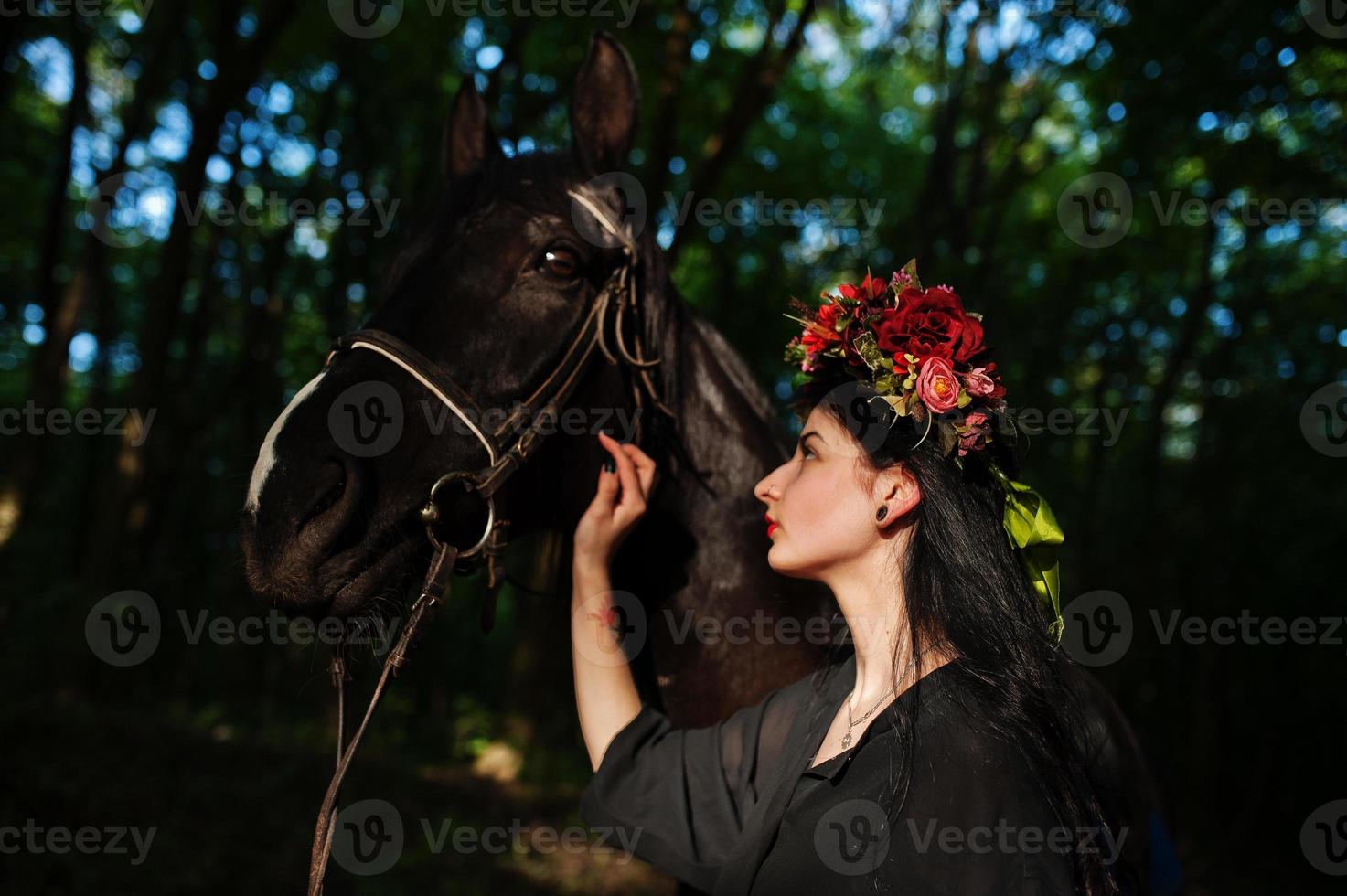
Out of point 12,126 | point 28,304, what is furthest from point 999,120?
point 28,304

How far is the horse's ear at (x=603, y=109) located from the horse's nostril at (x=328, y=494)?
1.04m

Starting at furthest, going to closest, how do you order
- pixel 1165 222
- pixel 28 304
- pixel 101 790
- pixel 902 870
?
pixel 28 304 → pixel 1165 222 → pixel 101 790 → pixel 902 870

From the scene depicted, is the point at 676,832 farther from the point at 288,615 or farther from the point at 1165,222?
the point at 1165,222

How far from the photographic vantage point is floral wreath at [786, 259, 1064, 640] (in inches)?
67.6

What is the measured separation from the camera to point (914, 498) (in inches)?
68.3

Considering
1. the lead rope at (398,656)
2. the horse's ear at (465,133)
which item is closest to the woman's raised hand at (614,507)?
the lead rope at (398,656)

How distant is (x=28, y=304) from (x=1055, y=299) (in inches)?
661

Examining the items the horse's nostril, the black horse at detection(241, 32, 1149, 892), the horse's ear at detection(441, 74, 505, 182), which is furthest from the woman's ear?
the horse's ear at detection(441, 74, 505, 182)

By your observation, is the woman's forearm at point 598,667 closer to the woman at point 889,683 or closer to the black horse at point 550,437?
the woman at point 889,683

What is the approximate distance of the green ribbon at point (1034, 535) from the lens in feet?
5.80

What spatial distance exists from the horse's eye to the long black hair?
777 millimetres

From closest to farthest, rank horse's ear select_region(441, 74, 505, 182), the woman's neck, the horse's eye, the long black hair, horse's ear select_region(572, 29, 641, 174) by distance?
1. the long black hair
2. the woman's neck
3. the horse's eye
4. horse's ear select_region(572, 29, 641, 174)
5. horse's ear select_region(441, 74, 505, 182)

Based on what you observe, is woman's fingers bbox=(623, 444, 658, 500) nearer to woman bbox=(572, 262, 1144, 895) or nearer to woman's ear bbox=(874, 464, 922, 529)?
woman bbox=(572, 262, 1144, 895)

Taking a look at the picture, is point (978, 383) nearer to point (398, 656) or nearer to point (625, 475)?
point (625, 475)
